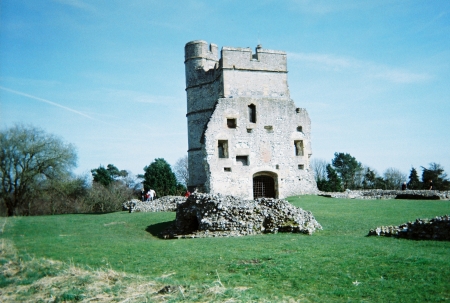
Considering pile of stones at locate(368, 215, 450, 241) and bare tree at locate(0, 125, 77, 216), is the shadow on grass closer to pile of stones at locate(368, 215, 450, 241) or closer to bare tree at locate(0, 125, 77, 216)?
pile of stones at locate(368, 215, 450, 241)

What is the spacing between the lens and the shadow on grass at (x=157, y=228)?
535 inches

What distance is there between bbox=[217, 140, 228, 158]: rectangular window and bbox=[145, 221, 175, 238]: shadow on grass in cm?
809

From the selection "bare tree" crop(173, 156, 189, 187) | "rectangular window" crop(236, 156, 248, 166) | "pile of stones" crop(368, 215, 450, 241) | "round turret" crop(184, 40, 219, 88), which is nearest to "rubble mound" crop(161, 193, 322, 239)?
"pile of stones" crop(368, 215, 450, 241)

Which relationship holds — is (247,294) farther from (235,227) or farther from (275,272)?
(235,227)

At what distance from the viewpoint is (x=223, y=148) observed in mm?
22625

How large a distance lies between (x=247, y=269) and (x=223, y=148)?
52.3 feet

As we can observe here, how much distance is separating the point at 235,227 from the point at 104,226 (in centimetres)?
579

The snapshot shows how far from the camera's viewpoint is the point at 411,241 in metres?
9.04

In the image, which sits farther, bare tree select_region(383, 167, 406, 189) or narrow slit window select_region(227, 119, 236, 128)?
bare tree select_region(383, 167, 406, 189)

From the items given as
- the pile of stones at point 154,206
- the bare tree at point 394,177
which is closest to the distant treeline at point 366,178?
the bare tree at point 394,177

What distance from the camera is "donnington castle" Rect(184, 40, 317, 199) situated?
21719 millimetres

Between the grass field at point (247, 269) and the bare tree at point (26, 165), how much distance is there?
17642 mm

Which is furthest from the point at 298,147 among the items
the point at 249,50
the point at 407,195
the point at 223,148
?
the point at 249,50

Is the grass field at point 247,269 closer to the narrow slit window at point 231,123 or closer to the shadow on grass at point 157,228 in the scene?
the shadow on grass at point 157,228
